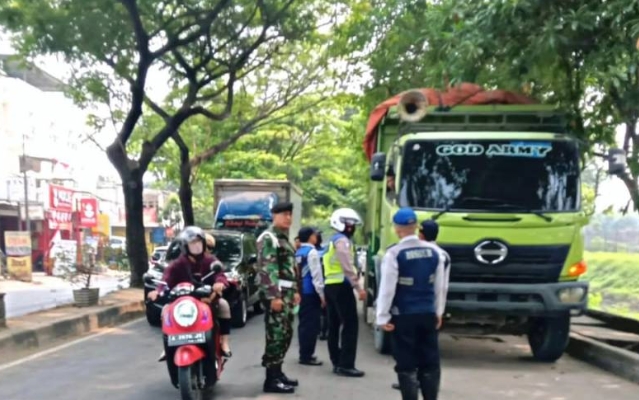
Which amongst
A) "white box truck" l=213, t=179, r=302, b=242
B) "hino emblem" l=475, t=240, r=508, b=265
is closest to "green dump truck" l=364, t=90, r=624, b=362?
"hino emblem" l=475, t=240, r=508, b=265

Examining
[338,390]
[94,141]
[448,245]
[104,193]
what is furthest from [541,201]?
[104,193]

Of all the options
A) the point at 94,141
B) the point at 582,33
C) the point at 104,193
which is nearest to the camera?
the point at 582,33

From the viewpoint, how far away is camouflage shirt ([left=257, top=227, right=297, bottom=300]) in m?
7.52

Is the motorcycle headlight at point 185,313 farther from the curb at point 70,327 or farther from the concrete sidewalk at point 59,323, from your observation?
the curb at point 70,327

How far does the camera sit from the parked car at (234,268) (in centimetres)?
1407

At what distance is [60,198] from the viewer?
42719 millimetres

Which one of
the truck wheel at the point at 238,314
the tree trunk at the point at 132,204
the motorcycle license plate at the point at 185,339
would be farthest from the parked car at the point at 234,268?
the motorcycle license plate at the point at 185,339

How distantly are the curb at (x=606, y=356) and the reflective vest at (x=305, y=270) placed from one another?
3.70 meters

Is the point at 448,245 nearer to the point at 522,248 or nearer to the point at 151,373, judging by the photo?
the point at 522,248

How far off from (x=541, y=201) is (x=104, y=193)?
5181cm

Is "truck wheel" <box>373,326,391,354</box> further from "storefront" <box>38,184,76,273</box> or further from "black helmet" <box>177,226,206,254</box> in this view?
"storefront" <box>38,184,76,273</box>

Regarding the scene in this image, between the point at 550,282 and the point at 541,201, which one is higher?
the point at 541,201

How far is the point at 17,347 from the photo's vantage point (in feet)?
36.8

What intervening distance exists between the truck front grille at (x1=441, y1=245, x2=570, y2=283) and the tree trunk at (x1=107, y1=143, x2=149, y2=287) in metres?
13.1
